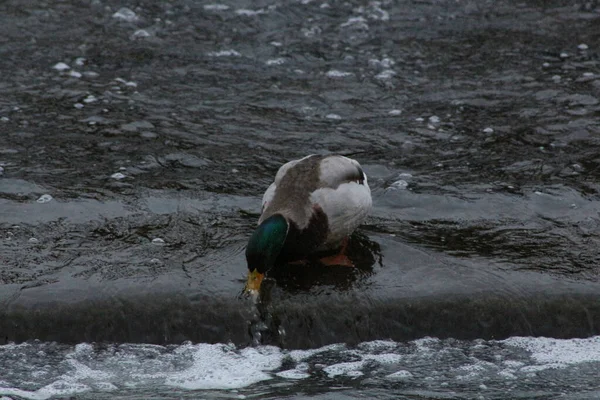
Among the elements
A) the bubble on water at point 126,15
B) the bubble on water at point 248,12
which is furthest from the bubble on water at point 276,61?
the bubble on water at point 126,15

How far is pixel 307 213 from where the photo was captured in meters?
6.39

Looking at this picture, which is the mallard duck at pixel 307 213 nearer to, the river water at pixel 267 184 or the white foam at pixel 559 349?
the river water at pixel 267 184

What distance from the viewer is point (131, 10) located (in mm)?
12672

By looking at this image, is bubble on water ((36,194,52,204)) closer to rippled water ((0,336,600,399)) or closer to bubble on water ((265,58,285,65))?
rippled water ((0,336,600,399))

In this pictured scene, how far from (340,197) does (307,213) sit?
254 mm

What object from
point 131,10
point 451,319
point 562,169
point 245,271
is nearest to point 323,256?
point 245,271

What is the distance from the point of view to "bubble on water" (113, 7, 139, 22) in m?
12.4

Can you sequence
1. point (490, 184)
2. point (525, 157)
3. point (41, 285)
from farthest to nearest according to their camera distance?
point (525, 157) → point (490, 184) → point (41, 285)

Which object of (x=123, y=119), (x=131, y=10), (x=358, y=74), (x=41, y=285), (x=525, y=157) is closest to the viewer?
(x=41, y=285)

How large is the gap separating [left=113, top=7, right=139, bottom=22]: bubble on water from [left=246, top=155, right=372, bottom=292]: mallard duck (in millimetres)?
6384

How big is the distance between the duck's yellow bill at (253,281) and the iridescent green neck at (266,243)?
4 centimetres

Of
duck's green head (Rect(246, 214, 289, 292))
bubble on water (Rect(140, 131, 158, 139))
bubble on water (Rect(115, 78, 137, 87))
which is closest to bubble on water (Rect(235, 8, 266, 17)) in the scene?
bubble on water (Rect(115, 78, 137, 87))

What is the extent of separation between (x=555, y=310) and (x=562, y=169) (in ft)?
7.63

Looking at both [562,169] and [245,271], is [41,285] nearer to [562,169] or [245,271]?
[245,271]
